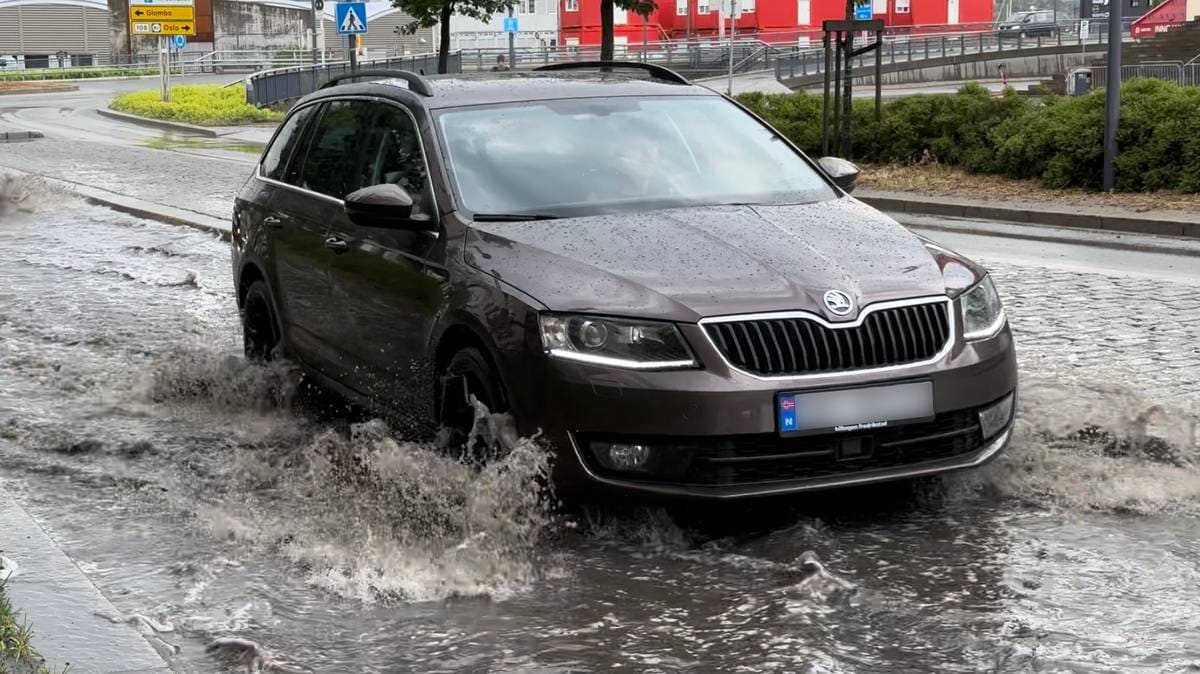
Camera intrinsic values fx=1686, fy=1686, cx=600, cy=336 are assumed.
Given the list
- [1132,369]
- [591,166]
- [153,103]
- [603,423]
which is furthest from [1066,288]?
[153,103]

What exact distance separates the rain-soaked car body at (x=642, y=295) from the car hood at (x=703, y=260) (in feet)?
0.03

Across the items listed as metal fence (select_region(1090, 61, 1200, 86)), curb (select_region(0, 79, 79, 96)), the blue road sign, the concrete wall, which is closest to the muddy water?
the blue road sign

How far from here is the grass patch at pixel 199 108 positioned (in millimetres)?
39469

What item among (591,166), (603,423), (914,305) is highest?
(591,166)

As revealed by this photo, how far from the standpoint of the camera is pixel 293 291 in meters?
7.64

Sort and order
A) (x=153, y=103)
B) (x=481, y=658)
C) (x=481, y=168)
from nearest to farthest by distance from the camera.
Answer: (x=481, y=658) → (x=481, y=168) → (x=153, y=103)

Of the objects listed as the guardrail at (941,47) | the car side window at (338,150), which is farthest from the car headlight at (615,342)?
the guardrail at (941,47)

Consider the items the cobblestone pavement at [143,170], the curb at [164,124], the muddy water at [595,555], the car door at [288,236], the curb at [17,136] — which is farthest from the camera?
the curb at [164,124]

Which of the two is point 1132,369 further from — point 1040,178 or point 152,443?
point 1040,178

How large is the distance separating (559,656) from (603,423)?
976mm

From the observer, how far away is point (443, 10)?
40562 mm

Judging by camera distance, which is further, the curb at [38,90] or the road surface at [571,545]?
the curb at [38,90]

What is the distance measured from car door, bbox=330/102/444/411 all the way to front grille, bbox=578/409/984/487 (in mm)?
1096

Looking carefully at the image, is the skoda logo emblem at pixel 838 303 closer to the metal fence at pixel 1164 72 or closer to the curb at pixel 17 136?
the curb at pixel 17 136
